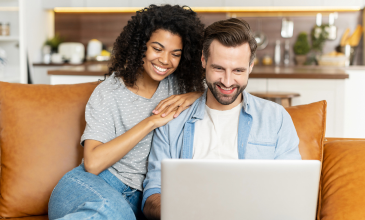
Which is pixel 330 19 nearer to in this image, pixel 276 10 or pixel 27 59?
pixel 276 10

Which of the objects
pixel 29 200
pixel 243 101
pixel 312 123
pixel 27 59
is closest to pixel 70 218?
pixel 29 200

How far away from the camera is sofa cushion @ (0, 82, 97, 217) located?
4.93 feet

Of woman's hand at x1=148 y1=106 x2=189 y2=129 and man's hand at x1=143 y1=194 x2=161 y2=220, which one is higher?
woman's hand at x1=148 y1=106 x2=189 y2=129

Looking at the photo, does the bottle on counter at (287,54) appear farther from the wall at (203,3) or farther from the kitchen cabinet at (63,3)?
the kitchen cabinet at (63,3)

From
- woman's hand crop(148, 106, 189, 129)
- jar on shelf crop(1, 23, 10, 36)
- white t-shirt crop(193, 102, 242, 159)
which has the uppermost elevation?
jar on shelf crop(1, 23, 10, 36)

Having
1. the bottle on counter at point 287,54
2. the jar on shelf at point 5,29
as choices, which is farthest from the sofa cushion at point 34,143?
the bottle on counter at point 287,54

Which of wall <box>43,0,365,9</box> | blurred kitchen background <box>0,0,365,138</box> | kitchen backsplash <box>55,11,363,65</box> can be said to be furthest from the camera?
kitchen backsplash <box>55,11,363,65</box>

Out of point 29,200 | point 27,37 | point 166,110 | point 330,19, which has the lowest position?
point 29,200

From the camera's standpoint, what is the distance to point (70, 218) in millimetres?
1088

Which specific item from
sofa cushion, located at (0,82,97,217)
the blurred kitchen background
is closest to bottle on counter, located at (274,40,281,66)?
the blurred kitchen background

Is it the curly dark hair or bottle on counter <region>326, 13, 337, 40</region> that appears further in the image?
bottle on counter <region>326, 13, 337, 40</region>

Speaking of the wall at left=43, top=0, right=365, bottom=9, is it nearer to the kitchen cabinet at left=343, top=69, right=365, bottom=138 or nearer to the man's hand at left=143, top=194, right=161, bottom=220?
the kitchen cabinet at left=343, top=69, right=365, bottom=138

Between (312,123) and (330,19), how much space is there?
3.70 metres

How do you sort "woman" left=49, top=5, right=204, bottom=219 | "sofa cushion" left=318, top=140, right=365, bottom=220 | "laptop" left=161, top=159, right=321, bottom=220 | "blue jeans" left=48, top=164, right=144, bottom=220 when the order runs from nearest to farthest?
1. "laptop" left=161, top=159, right=321, bottom=220
2. "blue jeans" left=48, top=164, right=144, bottom=220
3. "sofa cushion" left=318, top=140, right=365, bottom=220
4. "woman" left=49, top=5, right=204, bottom=219
